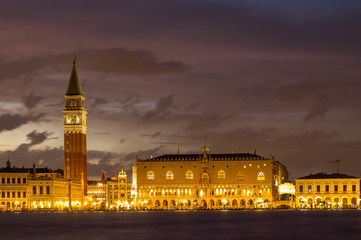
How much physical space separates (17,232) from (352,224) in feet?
171

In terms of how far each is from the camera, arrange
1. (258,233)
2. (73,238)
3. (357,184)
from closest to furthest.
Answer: (73,238), (258,233), (357,184)

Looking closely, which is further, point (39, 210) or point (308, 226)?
point (39, 210)

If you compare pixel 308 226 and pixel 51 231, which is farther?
pixel 308 226

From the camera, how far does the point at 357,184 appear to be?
198 meters

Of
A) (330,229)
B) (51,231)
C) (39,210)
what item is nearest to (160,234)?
(51,231)

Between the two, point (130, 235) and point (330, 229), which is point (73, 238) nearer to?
point (130, 235)

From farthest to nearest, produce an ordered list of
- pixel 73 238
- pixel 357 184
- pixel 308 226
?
pixel 357 184, pixel 308 226, pixel 73 238

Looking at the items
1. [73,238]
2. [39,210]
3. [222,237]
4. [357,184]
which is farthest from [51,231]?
[357,184]

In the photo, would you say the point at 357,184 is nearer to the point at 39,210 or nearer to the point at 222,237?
the point at 39,210

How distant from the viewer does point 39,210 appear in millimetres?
198750

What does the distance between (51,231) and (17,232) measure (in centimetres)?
488

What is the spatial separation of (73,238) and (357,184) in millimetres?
122979

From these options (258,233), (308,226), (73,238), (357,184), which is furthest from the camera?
(357,184)

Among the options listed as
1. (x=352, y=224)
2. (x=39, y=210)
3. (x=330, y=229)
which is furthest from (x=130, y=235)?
(x=39, y=210)
